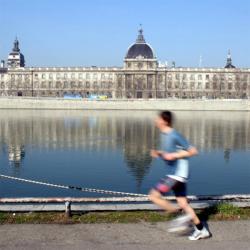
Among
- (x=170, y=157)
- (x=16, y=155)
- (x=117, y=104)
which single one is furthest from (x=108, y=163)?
(x=117, y=104)

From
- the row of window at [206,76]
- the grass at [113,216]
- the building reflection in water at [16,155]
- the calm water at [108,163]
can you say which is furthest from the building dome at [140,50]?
the grass at [113,216]

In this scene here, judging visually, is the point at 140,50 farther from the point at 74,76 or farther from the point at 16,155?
the point at 16,155

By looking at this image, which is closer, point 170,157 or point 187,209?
point 170,157

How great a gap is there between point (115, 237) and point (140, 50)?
139196 mm

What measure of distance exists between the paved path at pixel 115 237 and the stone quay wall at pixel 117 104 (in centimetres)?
9447

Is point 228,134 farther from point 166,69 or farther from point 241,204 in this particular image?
point 166,69

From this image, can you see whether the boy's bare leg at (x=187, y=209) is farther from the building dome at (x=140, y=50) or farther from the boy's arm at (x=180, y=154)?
the building dome at (x=140, y=50)

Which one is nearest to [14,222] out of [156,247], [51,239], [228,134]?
[51,239]

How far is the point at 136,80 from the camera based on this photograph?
144500mm

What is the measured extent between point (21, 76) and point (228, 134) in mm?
112503

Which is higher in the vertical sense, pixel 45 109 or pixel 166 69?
pixel 166 69

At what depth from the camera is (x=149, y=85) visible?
144m

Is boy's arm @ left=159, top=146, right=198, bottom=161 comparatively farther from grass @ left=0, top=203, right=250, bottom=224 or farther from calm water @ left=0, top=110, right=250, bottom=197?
calm water @ left=0, top=110, right=250, bottom=197

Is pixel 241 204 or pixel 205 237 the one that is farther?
pixel 241 204
